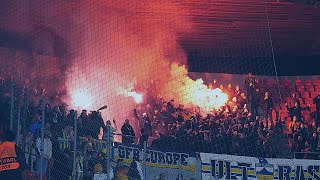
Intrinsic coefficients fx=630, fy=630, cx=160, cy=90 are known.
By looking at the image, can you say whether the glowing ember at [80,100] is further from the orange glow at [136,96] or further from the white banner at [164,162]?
the white banner at [164,162]

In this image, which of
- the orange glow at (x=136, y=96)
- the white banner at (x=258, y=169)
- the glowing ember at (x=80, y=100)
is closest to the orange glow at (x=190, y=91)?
the orange glow at (x=136, y=96)

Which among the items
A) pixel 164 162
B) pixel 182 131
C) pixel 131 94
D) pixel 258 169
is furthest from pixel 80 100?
pixel 258 169

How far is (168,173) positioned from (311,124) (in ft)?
29.2

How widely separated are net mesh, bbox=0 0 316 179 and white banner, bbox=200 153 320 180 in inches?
145

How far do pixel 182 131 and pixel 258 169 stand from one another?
4.86 metres

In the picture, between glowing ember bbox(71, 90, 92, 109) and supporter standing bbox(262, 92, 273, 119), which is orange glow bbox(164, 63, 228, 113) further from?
glowing ember bbox(71, 90, 92, 109)

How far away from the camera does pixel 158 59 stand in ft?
74.1

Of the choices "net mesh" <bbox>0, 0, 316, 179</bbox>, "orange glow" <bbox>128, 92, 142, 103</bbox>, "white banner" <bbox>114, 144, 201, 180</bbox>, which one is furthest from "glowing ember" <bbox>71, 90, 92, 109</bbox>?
"white banner" <bbox>114, 144, 201, 180</bbox>

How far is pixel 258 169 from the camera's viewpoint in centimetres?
1245

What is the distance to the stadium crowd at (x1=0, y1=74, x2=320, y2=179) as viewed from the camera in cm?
1202

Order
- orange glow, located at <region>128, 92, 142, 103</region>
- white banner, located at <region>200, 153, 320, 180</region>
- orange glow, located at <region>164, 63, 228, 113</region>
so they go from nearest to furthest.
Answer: white banner, located at <region>200, 153, 320, 180</region>
orange glow, located at <region>164, 63, 228, 113</region>
orange glow, located at <region>128, 92, 142, 103</region>

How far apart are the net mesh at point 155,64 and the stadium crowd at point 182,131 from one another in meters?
0.07

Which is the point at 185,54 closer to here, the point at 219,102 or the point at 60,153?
the point at 219,102

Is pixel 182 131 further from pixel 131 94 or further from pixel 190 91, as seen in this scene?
pixel 131 94
